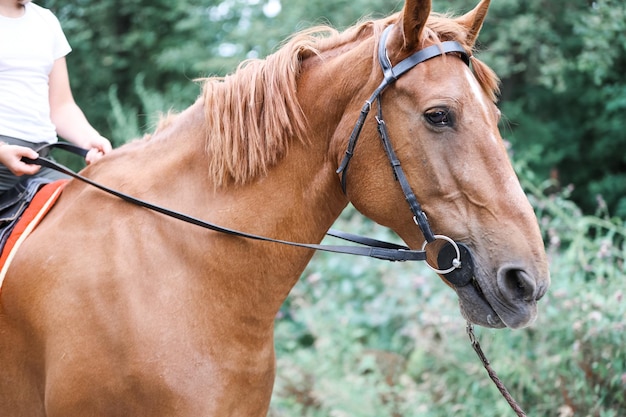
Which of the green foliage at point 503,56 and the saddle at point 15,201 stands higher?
the saddle at point 15,201

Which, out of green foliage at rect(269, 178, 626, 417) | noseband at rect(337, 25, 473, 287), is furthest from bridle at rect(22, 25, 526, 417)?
green foliage at rect(269, 178, 626, 417)

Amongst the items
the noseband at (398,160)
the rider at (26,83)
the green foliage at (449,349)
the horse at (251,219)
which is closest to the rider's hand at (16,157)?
the rider at (26,83)

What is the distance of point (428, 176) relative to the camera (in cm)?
196

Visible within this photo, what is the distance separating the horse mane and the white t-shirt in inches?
32.9

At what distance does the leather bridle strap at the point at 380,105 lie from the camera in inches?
77.5

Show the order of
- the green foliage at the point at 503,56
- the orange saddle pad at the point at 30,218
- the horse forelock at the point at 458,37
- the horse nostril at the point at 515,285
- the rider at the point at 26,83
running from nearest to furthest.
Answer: the horse nostril at the point at 515,285
the horse forelock at the point at 458,37
the orange saddle pad at the point at 30,218
the rider at the point at 26,83
the green foliage at the point at 503,56

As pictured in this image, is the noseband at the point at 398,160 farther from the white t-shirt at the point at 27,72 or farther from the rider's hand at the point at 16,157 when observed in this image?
the white t-shirt at the point at 27,72

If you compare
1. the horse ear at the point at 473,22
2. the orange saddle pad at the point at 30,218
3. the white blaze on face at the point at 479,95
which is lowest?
the orange saddle pad at the point at 30,218

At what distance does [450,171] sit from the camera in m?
1.93

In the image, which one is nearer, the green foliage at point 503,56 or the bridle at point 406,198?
the bridle at point 406,198

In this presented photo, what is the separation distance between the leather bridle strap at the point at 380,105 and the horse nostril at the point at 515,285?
0.24 metres

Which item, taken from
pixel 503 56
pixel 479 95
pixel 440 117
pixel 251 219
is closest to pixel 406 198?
pixel 440 117

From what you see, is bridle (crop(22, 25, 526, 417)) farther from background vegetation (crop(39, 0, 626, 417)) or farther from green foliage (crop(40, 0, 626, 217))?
green foliage (crop(40, 0, 626, 217))

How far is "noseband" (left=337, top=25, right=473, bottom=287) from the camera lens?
194 centimetres
